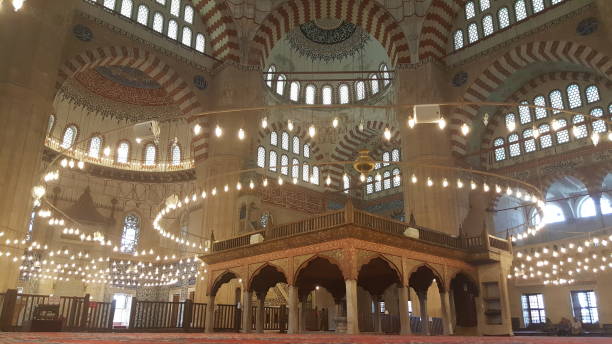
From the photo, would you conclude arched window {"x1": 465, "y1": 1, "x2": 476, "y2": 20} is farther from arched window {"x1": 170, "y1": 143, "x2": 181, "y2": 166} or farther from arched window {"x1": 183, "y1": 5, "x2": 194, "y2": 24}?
arched window {"x1": 170, "y1": 143, "x2": 181, "y2": 166}

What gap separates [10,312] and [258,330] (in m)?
5.79

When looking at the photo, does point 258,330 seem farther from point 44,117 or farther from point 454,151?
point 454,151

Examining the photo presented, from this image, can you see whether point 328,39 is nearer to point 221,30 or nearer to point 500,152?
point 221,30

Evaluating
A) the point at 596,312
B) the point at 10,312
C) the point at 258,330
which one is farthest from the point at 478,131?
the point at 10,312

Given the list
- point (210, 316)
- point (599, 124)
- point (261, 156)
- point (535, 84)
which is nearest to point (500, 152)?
point (535, 84)

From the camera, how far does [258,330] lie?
12.5 meters

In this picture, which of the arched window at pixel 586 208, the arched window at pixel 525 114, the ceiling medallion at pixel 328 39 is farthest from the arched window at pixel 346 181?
the arched window at pixel 586 208

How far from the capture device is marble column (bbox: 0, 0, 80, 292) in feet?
42.9

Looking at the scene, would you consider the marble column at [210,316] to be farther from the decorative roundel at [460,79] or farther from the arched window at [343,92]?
the arched window at [343,92]

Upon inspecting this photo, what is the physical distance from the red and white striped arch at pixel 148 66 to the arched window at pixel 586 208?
669 inches

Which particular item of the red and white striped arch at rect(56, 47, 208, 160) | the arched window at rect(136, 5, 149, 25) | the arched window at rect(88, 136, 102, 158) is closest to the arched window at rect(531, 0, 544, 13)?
the red and white striped arch at rect(56, 47, 208, 160)

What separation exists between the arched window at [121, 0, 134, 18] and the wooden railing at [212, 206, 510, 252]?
1113 cm

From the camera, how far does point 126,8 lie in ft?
62.5

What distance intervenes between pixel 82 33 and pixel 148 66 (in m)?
2.70
